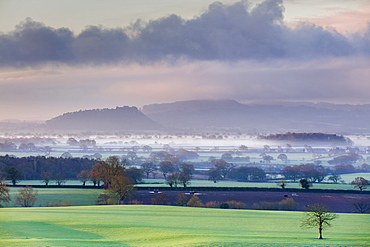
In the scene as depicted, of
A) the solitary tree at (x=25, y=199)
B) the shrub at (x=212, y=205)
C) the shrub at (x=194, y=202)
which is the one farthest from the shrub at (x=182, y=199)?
the solitary tree at (x=25, y=199)

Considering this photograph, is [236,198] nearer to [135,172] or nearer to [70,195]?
[70,195]

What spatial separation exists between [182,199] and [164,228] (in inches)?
1176

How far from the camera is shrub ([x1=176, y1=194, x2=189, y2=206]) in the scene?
72819 mm

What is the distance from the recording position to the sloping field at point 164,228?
3669 centimetres

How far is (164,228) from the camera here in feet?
143

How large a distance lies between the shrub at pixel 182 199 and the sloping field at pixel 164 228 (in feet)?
48.0

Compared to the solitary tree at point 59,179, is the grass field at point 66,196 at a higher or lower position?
lower

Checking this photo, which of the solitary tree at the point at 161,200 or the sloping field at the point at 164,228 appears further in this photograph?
the solitary tree at the point at 161,200

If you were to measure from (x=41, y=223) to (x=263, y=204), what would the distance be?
32378 millimetres

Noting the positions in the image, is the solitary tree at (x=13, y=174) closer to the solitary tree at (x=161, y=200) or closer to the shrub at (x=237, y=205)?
the solitary tree at (x=161, y=200)

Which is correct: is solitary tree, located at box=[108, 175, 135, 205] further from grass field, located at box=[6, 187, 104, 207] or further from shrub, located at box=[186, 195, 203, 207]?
shrub, located at box=[186, 195, 203, 207]

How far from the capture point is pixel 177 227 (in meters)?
44.3

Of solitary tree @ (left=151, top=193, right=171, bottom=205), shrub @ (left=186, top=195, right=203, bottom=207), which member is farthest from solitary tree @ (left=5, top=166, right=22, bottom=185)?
shrub @ (left=186, top=195, right=203, bottom=207)

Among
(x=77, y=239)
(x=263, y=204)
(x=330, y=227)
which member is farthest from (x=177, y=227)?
(x=263, y=204)
